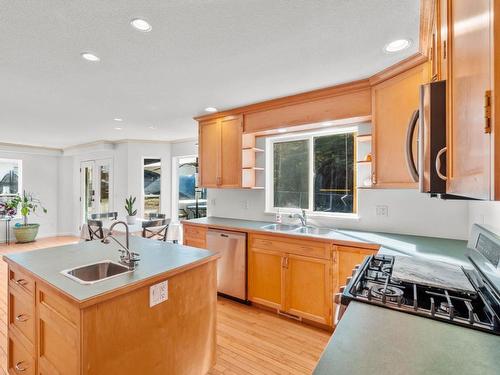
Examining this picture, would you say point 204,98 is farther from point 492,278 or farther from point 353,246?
point 492,278

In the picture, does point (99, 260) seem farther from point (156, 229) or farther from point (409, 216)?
point (409, 216)

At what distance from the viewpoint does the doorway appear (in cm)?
608

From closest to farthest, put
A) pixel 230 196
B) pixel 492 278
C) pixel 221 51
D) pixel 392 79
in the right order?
pixel 492 278 → pixel 221 51 → pixel 392 79 → pixel 230 196

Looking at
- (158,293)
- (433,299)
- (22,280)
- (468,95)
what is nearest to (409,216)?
(433,299)

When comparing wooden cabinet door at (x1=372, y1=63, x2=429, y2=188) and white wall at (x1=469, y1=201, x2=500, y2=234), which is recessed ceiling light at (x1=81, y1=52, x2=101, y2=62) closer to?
wooden cabinet door at (x1=372, y1=63, x2=429, y2=188)

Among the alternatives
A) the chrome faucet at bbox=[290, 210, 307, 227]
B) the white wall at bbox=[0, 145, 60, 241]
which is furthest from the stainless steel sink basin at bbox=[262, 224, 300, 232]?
the white wall at bbox=[0, 145, 60, 241]

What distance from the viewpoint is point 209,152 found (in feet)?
12.4

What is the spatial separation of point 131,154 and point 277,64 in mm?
4470

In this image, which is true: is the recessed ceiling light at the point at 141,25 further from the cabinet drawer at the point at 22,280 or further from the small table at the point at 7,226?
the small table at the point at 7,226

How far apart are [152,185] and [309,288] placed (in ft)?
14.2

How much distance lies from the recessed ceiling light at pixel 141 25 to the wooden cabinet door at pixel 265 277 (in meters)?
2.29

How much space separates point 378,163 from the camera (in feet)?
7.68

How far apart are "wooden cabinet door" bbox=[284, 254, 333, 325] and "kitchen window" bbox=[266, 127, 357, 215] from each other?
0.88 meters

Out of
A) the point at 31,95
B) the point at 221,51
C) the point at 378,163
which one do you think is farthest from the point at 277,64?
the point at 31,95
